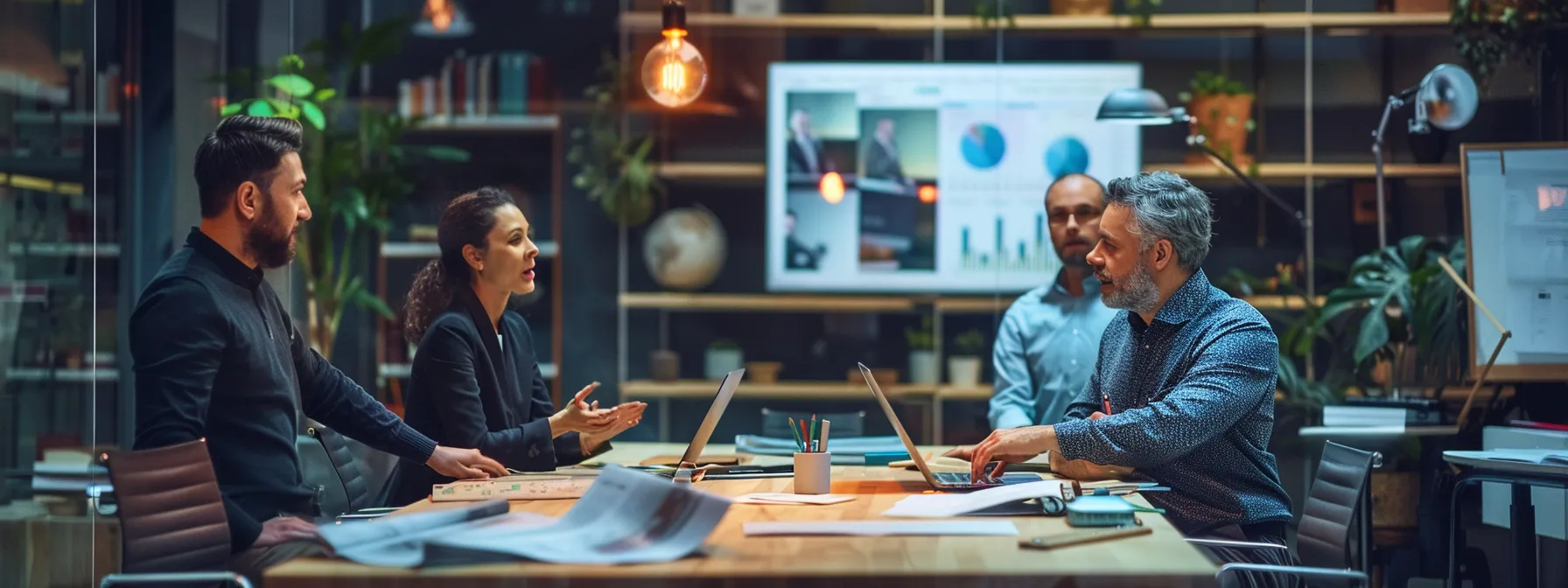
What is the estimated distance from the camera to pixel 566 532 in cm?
204

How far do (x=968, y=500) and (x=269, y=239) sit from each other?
1549 mm

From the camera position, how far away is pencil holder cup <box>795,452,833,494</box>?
8.63 ft

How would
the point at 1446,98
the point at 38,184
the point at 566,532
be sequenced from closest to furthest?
the point at 566,532 < the point at 38,184 < the point at 1446,98

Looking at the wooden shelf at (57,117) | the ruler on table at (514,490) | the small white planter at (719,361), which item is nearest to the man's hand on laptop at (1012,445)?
the ruler on table at (514,490)

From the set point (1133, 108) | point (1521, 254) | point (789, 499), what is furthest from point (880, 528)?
point (1521, 254)

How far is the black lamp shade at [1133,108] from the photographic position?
15.1 ft

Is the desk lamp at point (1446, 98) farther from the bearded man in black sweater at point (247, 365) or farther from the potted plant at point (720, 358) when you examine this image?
the bearded man in black sweater at point (247, 365)

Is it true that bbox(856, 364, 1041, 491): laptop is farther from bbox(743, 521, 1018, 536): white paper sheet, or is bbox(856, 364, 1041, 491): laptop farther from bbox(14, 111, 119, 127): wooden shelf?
bbox(14, 111, 119, 127): wooden shelf

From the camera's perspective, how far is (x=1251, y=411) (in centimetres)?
276

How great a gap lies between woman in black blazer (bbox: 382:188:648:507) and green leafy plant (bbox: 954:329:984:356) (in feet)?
7.95

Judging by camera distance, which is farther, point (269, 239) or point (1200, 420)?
point (269, 239)

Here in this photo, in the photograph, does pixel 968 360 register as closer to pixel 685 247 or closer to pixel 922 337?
pixel 922 337

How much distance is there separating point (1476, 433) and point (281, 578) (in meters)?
4.05

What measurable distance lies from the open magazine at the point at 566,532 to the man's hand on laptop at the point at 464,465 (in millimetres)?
769
